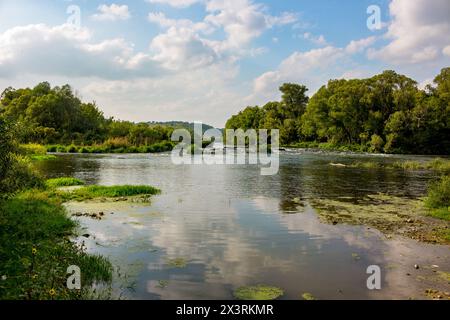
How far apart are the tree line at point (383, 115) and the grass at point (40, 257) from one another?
7903 centimetres

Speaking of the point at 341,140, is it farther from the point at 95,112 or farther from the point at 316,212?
the point at 316,212

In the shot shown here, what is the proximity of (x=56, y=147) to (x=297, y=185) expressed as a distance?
61.0 metres

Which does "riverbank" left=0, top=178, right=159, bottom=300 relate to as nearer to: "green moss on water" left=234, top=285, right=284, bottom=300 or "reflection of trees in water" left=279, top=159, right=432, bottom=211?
"green moss on water" left=234, top=285, right=284, bottom=300

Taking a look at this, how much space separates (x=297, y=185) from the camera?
31.7 meters

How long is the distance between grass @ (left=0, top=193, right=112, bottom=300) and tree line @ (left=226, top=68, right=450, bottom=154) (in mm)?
79026

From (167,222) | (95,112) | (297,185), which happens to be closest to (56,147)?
(95,112)

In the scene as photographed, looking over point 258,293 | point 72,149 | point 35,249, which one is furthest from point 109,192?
point 72,149

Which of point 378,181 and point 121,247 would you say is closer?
point 121,247

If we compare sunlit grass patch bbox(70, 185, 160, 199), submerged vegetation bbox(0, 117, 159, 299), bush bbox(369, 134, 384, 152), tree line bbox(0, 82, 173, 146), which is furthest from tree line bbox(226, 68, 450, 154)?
submerged vegetation bbox(0, 117, 159, 299)

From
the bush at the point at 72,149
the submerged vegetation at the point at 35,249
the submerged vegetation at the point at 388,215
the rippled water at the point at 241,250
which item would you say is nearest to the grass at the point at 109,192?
A: the rippled water at the point at 241,250

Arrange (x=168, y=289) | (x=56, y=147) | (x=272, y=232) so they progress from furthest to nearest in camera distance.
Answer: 1. (x=56, y=147)
2. (x=272, y=232)
3. (x=168, y=289)

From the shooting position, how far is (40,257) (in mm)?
10727

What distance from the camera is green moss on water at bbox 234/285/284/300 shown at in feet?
30.9

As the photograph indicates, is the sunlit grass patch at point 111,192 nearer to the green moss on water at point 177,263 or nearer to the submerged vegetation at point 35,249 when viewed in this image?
the submerged vegetation at point 35,249
